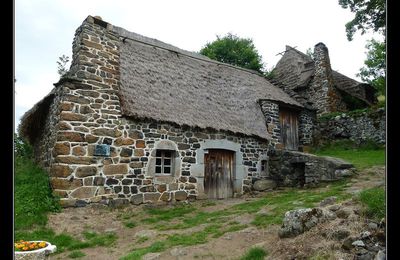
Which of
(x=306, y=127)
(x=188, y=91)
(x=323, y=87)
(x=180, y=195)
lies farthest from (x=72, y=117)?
(x=323, y=87)

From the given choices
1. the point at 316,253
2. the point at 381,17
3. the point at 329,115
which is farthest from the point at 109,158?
the point at 329,115

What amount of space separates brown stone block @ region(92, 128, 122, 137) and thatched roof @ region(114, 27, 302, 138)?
631mm

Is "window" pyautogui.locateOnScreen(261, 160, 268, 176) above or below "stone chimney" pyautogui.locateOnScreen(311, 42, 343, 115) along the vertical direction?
below

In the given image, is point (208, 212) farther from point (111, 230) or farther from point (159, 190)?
point (111, 230)

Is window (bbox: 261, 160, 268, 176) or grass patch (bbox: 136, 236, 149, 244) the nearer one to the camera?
grass patch (bbox: 136, 236, 149, 244)

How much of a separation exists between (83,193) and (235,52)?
66.7 ft

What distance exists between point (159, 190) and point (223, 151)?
317 cm

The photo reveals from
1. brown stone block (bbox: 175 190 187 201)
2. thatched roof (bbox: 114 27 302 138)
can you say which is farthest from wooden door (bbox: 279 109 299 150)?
brown stone block (bbox: 175 190 187 201)

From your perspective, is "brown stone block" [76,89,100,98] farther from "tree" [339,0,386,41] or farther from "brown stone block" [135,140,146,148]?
"tree" [339,0,386,41]

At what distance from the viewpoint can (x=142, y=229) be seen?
25.5ft

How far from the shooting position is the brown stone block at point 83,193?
8664mm

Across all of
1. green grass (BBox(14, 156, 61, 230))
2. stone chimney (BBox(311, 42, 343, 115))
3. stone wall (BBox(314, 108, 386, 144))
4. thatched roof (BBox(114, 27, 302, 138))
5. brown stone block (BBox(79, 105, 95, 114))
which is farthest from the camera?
stone chimney (BBox(311, 42, 343, 115))

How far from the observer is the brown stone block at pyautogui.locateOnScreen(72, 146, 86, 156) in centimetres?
882

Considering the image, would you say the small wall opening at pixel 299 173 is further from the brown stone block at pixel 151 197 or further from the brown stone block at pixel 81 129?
the brown stone block at pixel 81 129
